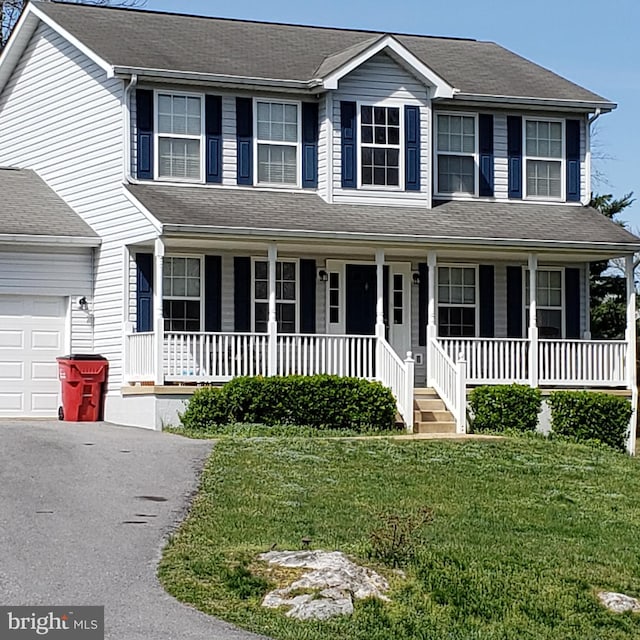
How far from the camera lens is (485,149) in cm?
2559

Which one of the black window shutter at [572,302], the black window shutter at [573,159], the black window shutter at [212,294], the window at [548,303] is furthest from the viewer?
the black window shutter at [573,159]

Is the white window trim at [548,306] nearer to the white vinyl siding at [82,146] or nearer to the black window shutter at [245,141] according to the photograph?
the black window shutter at [245,141]

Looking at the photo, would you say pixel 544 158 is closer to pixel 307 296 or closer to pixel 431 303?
pixel 431 303

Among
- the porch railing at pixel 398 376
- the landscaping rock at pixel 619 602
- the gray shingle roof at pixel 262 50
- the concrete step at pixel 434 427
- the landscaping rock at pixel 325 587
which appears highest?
the gray shingle roof at pixel 262 50

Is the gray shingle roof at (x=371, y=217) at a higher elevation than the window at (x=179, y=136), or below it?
below

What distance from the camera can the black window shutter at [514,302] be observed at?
25.6m

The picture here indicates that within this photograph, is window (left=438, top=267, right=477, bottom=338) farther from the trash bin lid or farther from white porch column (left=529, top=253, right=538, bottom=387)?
the trash bin lid

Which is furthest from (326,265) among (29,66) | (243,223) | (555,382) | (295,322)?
(29,66)

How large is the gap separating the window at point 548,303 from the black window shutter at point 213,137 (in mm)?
6242

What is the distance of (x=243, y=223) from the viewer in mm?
22125

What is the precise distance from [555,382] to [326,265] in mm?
4573

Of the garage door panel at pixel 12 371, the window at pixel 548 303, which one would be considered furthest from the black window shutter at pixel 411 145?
the garage door panel at pixel 12 371

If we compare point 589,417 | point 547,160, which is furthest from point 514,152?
point 589,417

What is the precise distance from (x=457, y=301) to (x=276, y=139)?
4.53 metres
